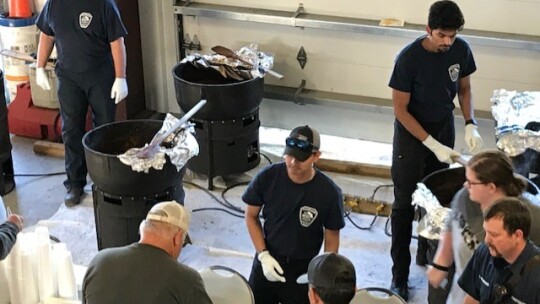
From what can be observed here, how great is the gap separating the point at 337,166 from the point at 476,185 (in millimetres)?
2581

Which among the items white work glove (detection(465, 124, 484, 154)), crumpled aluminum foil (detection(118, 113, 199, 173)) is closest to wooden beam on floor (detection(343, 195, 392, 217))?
white work glove (detection(465, 124, 484, 154))

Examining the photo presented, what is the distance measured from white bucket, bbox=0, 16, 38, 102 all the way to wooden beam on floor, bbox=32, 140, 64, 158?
2.12ft

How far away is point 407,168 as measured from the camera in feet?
13.2

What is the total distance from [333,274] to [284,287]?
1.06m

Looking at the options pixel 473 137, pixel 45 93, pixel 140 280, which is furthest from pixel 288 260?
pixel 45 93

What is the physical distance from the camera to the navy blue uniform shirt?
2562 mm

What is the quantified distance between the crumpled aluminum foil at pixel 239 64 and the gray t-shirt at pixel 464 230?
230 centimetres

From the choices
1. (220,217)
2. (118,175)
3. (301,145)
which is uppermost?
(301,145)

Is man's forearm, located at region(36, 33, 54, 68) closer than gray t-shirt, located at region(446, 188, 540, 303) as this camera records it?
No

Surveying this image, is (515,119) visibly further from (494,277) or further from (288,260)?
(494,277)

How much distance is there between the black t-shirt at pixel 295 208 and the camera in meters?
3.29

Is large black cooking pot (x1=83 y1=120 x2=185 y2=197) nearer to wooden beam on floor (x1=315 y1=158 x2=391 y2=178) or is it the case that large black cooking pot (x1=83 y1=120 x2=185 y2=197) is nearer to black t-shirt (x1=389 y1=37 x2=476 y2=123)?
black t-shirt (x1=389 y1=37 x2=476 y2=123)

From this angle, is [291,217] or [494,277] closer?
[494,277]

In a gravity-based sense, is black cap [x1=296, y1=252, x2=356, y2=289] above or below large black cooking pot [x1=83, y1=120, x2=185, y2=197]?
above
